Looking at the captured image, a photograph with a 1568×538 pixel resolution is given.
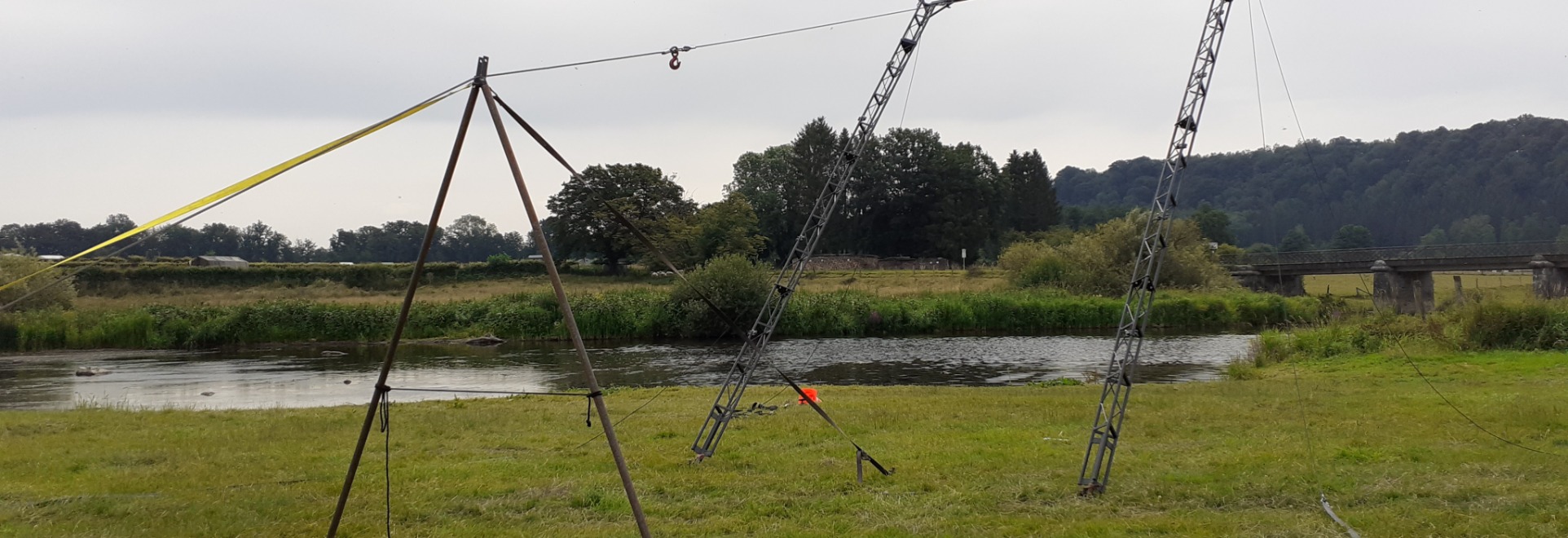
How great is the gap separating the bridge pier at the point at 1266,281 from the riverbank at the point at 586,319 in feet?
48.1

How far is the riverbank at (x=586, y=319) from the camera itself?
4656 cm

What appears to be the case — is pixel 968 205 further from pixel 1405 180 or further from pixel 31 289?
pixel 31 289

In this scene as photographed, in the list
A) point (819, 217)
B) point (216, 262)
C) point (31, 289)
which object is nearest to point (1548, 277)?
point (819, 217)

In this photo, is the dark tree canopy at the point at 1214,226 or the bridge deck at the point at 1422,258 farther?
the dark tree canopy at the point at 1214,226

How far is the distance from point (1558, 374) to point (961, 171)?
83.3m

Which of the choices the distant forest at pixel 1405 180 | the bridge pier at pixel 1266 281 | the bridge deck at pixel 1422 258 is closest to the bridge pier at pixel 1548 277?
the bridge deck at pixel 1422 258

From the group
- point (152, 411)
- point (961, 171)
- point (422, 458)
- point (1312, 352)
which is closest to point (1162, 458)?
point (422, 458)

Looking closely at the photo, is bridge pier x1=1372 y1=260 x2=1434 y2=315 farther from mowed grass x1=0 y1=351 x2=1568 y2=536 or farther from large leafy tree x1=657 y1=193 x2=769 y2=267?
mowed grass x1=0 y1=351 x2=1568 y2=536

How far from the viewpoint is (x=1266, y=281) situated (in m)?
71.6

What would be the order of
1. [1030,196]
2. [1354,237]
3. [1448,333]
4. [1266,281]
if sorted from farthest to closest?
1. [1030,196]
2. [1266,281]
3. [1354,237]
4. [1448,333]

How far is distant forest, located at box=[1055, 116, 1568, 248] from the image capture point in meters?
25.6

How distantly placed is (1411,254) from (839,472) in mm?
64460

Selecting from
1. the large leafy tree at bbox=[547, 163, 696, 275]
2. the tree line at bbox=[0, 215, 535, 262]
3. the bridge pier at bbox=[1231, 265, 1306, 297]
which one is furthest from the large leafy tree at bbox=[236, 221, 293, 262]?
the bridge pier at bbox=[1231, 265, 1306, 297]

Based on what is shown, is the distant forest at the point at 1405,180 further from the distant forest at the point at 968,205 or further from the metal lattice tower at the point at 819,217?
the metal lattice tower at the point at 819,217
